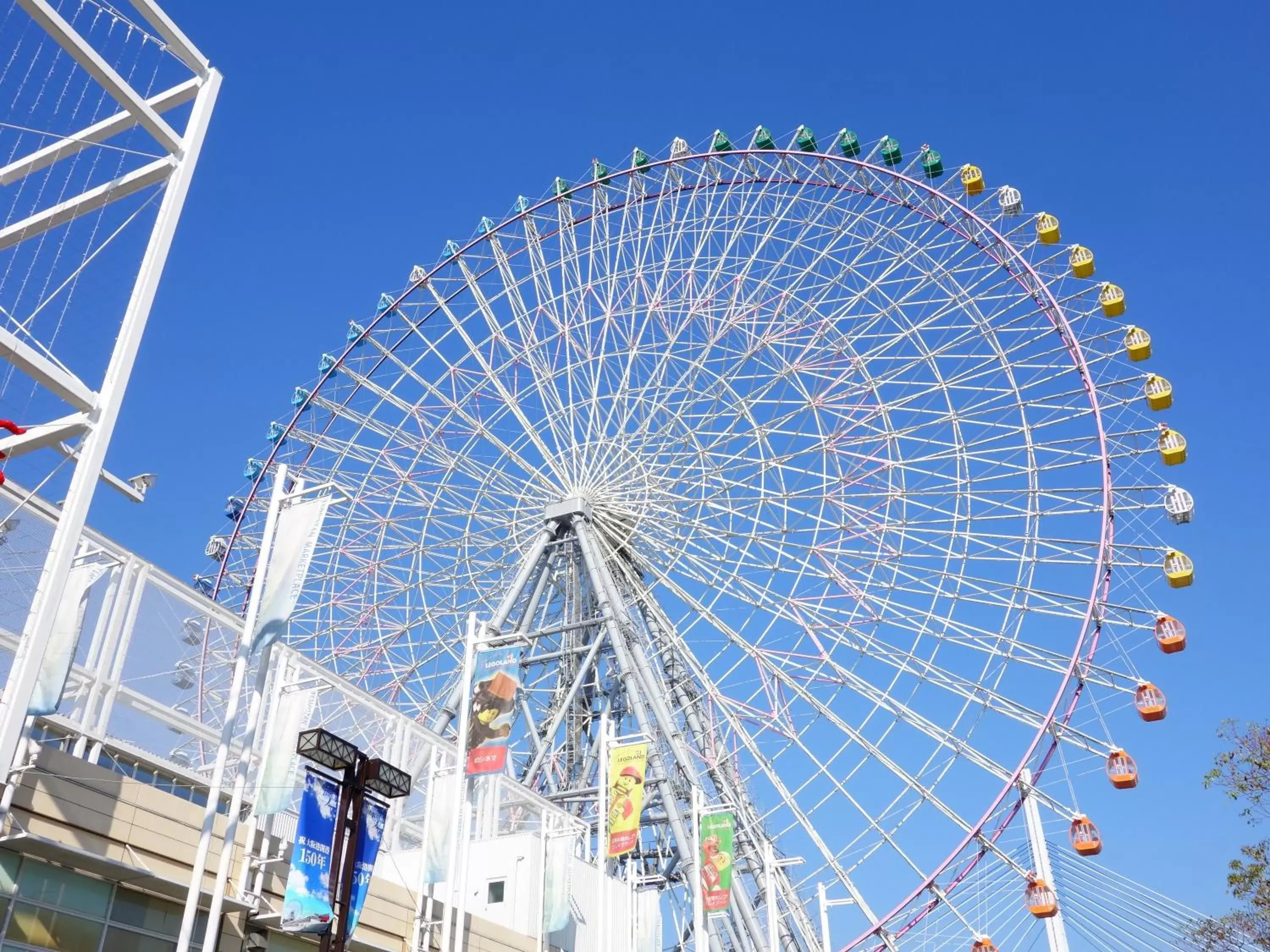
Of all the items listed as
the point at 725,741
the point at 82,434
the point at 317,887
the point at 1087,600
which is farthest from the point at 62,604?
the point at 1087,600

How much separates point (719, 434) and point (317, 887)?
22.5 meters

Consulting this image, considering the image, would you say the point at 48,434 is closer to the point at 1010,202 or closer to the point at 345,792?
the point at 345,792

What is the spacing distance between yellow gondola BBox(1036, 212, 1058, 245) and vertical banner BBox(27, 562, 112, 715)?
2906 cm

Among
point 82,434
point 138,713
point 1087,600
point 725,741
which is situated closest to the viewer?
point 82,434

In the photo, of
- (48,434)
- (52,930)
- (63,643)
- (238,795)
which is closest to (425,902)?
(52,930)

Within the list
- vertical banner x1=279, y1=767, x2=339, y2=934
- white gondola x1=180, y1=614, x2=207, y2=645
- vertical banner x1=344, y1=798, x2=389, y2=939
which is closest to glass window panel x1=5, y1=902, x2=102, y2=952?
vertical banner x1=279, y1=767, x2=339, y2=934

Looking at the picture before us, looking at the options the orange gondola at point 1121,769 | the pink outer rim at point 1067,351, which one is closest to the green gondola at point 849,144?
the pink outer rim at point 1067,351

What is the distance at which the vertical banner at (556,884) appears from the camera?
98.3 feet

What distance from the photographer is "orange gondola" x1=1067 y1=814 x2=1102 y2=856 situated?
108 feet

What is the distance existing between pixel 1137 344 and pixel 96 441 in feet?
97.1

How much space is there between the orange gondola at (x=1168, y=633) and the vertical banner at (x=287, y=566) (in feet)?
77.0

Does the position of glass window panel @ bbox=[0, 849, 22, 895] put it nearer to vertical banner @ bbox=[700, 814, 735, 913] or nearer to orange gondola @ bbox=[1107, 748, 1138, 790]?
vertical banner @ bbox=[700, 814, 735, 913]

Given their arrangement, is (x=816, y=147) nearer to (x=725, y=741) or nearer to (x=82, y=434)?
(x=725, y=741)

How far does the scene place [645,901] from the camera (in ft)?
118
